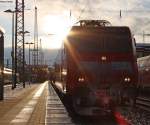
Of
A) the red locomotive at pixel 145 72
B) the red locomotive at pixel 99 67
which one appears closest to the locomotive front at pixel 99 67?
Result: the red locomotive at pixel 99 67

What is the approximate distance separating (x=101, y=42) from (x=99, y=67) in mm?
1171

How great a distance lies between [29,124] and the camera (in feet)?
57.7

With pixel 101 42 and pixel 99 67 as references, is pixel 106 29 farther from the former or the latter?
pixel 99 67

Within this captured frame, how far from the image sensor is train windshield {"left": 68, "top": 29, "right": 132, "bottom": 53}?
66.5ft

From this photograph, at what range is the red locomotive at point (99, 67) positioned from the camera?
62.3 ft

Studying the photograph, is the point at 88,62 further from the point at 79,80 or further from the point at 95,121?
the point at 95,121


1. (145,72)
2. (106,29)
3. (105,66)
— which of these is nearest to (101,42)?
(106,29)

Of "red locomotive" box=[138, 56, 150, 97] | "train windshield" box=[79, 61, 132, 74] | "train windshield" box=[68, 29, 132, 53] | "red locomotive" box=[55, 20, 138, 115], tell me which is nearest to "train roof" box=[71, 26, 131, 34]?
"red locomotive" box=[55, 20, 138, 115]

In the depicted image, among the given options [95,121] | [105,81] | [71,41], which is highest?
[71,41]

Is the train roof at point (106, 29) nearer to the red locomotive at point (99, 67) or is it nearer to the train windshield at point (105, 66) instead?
the red locomotive at point (99, 67)

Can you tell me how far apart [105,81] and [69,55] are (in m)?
1.81

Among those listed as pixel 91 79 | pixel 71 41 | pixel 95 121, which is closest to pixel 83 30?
pixel 71 41

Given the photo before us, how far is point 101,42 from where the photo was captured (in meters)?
20.5

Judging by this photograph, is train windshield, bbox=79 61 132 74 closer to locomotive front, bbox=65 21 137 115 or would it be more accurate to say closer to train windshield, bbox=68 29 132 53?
locomotive front, bbox=65 21 137 115
